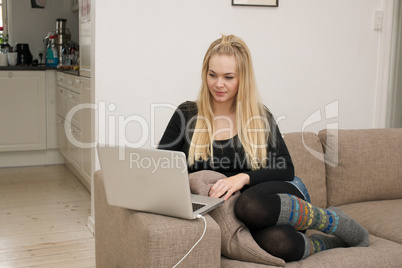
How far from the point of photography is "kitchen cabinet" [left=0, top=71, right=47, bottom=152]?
4.53 metres

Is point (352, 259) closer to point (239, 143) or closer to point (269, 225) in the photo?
point (269, 225)

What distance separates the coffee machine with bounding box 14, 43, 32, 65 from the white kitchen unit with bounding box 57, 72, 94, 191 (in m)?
0.58

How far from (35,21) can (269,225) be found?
4.28m

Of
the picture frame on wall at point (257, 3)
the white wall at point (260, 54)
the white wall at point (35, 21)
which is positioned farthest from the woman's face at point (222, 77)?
the white wall at point (35, 21)

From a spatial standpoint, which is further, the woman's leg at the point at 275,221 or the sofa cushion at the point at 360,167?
the sofa cushion at the point at 360,167

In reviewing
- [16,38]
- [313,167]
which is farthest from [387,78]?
[16,38]

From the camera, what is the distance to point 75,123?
3902 mm

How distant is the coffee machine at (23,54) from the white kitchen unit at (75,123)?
0.58 m

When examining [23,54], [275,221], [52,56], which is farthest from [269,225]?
[23,54]

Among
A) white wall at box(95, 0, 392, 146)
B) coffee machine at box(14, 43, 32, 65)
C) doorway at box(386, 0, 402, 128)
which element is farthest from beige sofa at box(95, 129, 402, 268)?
coffee machine at box(14, 43, 32, 65)

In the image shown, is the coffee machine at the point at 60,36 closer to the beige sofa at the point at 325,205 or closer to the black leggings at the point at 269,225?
the beige sofa at the point at 325,205

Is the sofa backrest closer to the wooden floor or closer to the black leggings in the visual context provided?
the black leggings

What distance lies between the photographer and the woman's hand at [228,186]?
1715 mm

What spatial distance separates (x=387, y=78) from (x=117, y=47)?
1.76 m
